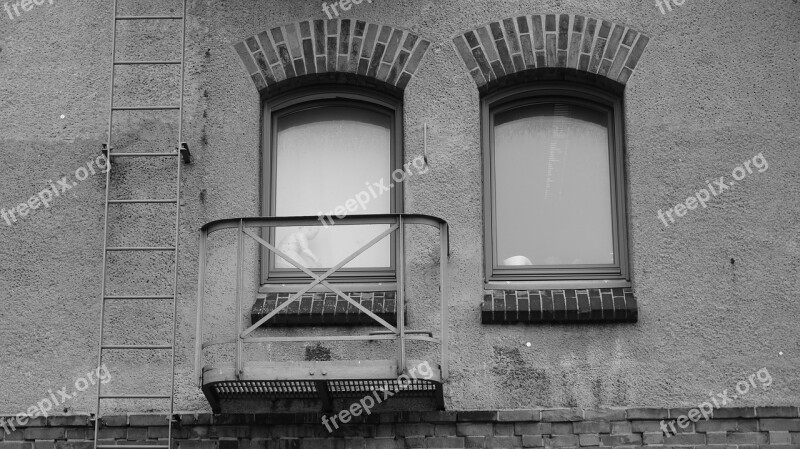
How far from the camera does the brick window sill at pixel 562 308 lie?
10.5 m

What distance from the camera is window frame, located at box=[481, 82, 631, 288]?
10945 mm

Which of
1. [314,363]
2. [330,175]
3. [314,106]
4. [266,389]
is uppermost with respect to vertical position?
[314,106]

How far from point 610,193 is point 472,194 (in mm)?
1245

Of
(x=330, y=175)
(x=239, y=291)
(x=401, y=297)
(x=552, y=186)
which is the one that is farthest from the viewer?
(x=330, y=175)

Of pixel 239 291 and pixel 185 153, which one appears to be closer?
pixel 239 291

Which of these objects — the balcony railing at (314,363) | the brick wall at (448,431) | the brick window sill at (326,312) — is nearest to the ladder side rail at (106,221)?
the brick wall at (448,431)

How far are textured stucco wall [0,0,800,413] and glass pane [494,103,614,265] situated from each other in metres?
0.37

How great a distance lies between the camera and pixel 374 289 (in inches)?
430

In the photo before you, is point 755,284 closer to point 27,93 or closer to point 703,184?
point 703,184

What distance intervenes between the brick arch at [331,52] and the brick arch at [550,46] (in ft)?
1.68

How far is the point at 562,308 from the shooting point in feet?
34.4

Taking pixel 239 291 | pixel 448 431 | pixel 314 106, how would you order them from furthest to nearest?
pixel 314 106 → pixel 448 431 → pixel 239 291

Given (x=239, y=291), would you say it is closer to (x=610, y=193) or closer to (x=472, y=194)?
(x=472, y=194)

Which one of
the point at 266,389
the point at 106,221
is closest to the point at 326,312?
the point at 266,389
